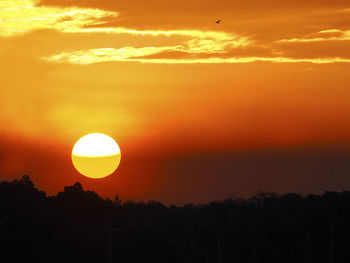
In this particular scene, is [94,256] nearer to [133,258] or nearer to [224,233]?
[133,258]

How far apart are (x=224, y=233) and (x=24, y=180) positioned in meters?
19.9

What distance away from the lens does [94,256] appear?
227 ft

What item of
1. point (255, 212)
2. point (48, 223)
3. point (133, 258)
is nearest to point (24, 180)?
point (48, 223)

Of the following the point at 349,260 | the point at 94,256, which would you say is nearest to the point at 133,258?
the point at 94,256

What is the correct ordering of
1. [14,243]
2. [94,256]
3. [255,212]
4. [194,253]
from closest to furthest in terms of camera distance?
[14,243] → [94,256] → [194,253] → [255,212]

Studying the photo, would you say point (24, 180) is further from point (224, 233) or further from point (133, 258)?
point (224, 233)

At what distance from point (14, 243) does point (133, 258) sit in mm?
11572

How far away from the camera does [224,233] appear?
3076 inches

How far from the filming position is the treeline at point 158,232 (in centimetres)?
6781

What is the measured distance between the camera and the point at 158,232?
245ft

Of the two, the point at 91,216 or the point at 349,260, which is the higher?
the point at 91,216

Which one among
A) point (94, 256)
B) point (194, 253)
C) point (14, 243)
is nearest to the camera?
point (14, 243)

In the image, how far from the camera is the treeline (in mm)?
67812

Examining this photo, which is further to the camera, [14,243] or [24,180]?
[24,180]
